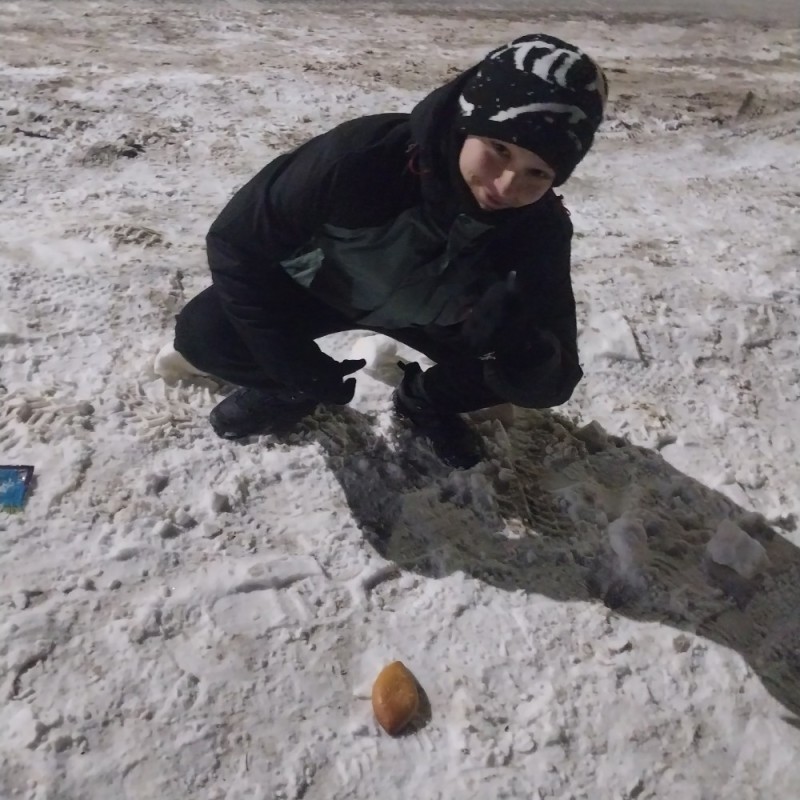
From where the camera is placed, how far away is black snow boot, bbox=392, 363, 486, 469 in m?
1.86

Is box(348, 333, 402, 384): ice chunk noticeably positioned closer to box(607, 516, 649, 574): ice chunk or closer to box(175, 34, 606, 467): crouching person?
box(175, 34, 606, 467): crouching person

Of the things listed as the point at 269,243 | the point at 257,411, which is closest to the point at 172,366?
the point at 257,411

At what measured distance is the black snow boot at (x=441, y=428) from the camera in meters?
1.86

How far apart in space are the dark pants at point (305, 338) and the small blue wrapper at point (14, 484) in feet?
1.35

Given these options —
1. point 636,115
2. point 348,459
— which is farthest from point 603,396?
point 636,115

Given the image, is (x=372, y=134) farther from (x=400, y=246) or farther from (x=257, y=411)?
(x=257, y=411)

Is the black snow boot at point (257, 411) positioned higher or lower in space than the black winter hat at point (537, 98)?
lower

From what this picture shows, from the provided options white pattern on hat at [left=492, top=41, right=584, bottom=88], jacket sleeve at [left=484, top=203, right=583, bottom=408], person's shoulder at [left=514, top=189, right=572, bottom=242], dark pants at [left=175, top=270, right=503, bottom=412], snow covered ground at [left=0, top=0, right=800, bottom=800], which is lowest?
snow covered ground at [left=0, top=0, right=800, bottom=800]

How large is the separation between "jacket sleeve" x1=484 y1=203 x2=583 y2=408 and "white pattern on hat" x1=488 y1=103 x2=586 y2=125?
0.87ft

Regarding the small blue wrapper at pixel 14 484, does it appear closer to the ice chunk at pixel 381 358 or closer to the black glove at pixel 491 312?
the ice chunk at pixel 381 358

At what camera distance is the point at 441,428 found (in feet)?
6.14

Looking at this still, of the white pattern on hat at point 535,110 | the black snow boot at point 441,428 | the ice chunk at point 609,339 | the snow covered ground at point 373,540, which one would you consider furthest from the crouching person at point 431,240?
the ice chunk at point 609,339

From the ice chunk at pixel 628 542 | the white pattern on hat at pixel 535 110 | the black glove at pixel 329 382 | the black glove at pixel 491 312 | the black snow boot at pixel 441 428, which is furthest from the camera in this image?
the black snow boot at pixel 441 428

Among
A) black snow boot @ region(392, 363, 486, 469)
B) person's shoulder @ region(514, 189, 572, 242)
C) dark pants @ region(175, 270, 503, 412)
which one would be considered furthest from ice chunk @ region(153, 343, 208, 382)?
person's shoulder @ region(514, 189, 572, 242)
